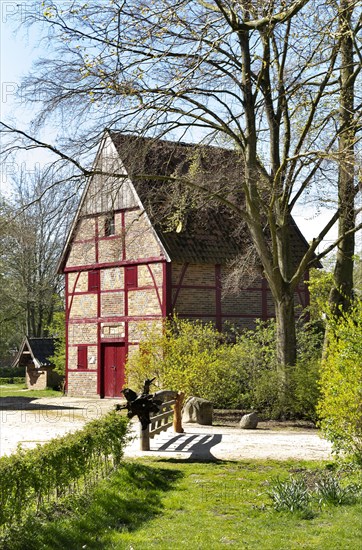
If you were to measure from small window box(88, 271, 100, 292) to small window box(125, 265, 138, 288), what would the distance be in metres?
1.95

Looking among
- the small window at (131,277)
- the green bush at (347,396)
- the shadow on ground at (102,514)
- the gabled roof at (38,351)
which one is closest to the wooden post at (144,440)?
the shadow on ground at (102,514)

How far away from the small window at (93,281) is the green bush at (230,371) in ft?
22.8

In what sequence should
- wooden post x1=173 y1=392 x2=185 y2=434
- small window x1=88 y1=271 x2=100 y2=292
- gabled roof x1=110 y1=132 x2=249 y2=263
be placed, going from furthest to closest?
small window x1=88 y1=271 x2=100 y2=292 < gabled roof x1=110 y1=132 x2=249 y2=263 < wooden post x1=173 y1=392 x2=185 y2=434

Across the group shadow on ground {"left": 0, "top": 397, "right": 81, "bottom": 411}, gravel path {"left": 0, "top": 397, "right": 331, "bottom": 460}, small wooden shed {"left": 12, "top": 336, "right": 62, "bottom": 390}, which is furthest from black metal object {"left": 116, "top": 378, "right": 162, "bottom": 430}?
small wooden shed {"left": 12, "top": 336, "right": 62, "bottom": 390}

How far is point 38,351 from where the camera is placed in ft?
126

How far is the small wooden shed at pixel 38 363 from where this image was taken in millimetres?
37906

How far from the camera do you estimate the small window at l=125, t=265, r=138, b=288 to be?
96.8 feet

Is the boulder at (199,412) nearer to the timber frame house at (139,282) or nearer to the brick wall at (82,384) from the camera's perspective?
the timber frame house at (139,282)

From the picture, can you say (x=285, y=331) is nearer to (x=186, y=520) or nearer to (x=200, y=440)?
(x=200, y=440)

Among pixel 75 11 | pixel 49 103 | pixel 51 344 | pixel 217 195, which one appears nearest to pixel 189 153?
pixel 217 195

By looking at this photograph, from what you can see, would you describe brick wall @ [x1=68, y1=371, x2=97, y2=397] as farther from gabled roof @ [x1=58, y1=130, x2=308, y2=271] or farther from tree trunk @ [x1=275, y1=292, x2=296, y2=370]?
tree trunk @ [x1=275, y1=292, x2=296, y2=370]

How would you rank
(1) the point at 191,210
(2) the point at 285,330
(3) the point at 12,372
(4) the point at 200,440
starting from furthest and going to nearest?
(3) the point at 12,372
(1) the point at 191,210
(2) the point at 285,330
(4) the point at 200,440

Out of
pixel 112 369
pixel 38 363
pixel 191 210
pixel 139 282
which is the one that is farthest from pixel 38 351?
pixel 191 210

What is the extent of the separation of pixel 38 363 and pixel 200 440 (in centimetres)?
2198
